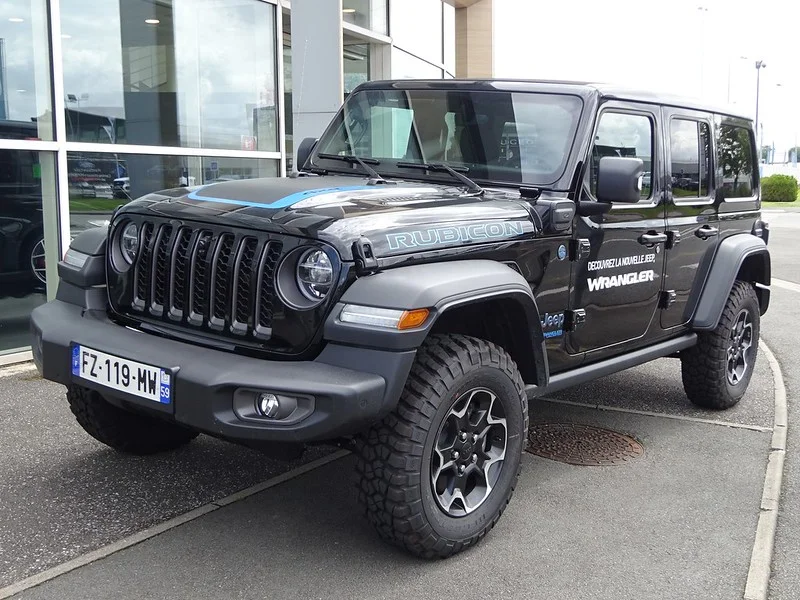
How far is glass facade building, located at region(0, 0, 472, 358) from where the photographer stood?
22.5 ft

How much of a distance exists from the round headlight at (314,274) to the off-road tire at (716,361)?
317 centimetres

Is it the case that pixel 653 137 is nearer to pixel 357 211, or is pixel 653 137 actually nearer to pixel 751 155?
pixel 751 155

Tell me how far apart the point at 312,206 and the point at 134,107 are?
5.06 meters

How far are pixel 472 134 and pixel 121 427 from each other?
2.30 metres

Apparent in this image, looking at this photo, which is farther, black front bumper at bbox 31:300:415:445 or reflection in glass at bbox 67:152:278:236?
reflection in glass at bbox 67:152:278:236

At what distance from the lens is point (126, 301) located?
3811mm

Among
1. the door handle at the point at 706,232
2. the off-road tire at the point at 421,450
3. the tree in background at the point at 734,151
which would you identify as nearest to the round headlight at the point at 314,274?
the off-road tire at the point at 421,450

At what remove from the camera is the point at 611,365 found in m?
4.67

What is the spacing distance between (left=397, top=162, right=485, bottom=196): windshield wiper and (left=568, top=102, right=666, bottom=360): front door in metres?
0.53

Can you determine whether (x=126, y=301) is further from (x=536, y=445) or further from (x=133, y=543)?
(x=536, y=445)

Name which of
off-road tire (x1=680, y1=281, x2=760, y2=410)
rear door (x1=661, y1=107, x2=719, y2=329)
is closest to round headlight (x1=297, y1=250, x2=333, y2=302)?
rear door (x1=661, y1=107, x2=719, y2=329)

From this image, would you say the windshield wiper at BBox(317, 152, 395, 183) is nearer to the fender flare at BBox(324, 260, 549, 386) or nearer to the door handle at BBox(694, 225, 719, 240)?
the fender flare at BBox(324, 260, 549, 386)

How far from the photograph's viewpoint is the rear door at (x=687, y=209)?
200 inches

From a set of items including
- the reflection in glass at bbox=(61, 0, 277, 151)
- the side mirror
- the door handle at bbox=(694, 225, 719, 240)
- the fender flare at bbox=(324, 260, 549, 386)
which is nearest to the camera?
the fender flare at bbox=(324, 260, 549, 386)
